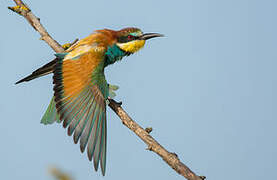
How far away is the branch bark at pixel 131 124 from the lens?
2027mm

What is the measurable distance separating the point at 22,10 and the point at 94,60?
749 mm

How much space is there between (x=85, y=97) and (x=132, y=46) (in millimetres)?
880

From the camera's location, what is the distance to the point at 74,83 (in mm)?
3010

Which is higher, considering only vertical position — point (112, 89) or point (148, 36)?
point (148, 36)

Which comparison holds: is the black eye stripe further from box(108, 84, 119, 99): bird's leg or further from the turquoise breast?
box(108, 84, 119, 99): bird's leg

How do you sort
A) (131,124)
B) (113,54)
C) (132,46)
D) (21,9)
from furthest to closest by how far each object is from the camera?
1. (132,46)
2. (113,54)
3. (21,9)
4. (131,124)

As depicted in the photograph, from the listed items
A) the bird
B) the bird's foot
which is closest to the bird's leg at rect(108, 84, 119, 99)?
the bird

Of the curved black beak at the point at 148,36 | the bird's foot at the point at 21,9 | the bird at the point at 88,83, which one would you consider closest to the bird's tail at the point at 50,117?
the bird at the point at 88,83

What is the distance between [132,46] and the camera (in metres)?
3.57

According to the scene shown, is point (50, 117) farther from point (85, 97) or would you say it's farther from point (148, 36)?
point (148, 36)

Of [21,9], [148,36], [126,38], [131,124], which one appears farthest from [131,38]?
[131,124]

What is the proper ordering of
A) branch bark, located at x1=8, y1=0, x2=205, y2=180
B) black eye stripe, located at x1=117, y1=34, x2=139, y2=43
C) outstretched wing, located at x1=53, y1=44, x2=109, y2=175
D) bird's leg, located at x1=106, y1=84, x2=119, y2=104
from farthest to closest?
1. black eye stripe, located at x1=117, y1=34, x2=139, y2=43
2. bird's leg, located at x1=106, y1=84, x2=119, y2=104
3. outstretched wing, located at x1=53, y1=44, x2=109, y2=175
4. branch bark, located at x1=8, y1=0, x2=205, y2=180

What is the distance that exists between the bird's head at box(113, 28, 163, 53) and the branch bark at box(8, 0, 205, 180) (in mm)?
617

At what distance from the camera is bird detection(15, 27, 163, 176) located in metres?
2.65
